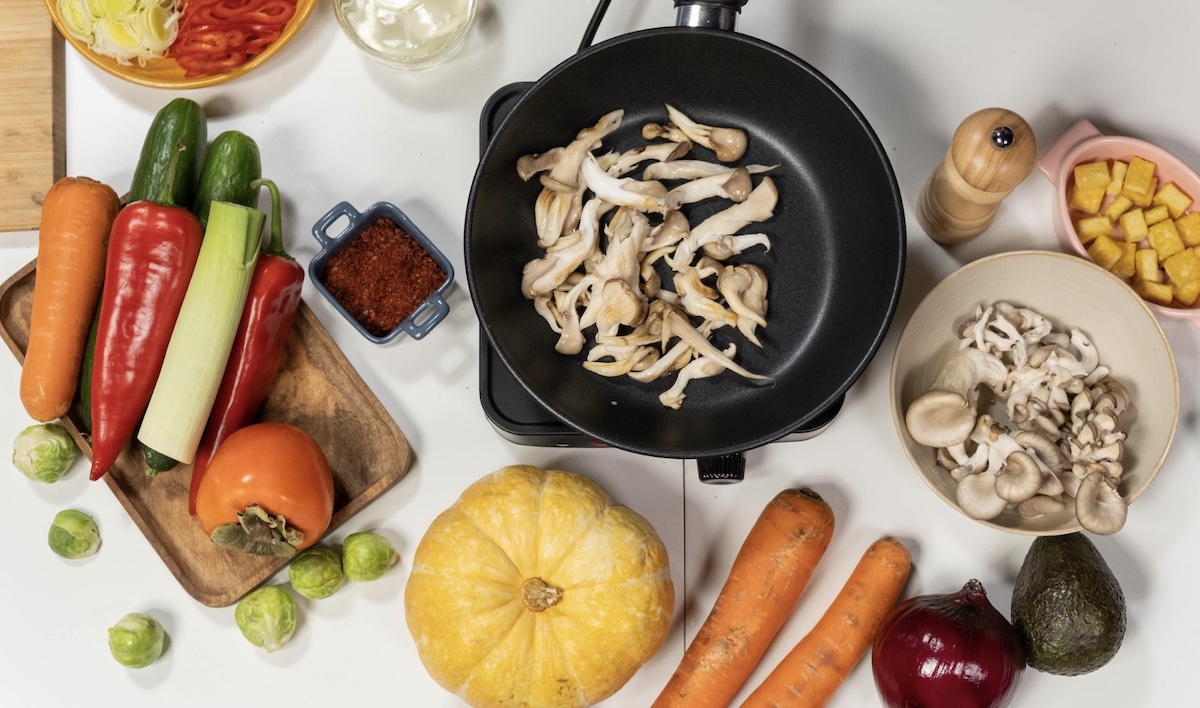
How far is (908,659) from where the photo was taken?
123cm

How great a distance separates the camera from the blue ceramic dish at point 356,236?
1.27 metres

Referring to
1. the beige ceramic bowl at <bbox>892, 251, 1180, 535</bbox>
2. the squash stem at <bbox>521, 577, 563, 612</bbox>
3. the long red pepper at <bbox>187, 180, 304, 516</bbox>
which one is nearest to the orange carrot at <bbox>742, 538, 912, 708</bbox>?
the beige ceramic bowl at <bbox>892, 251, 1180, 535</bbox>

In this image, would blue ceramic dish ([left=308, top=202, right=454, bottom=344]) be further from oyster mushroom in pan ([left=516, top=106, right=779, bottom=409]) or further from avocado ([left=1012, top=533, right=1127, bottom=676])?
avocado ([left=1012, top=533, right=1127, bottom=676])

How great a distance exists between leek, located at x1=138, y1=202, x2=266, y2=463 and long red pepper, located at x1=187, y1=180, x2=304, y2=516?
26 mm

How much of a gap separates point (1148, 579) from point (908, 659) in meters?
0.41

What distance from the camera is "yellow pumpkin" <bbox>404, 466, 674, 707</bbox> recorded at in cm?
120

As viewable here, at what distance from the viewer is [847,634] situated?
1.31 m

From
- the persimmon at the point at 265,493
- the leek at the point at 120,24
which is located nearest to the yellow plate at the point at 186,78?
the leek at the point at 120,24

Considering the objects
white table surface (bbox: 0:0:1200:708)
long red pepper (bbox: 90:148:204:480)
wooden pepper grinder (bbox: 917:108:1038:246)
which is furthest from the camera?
white table surface (bbox: 0:0:1200:708)

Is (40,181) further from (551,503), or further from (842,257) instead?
(842,257)

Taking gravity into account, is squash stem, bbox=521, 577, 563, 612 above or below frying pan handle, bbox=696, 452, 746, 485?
below

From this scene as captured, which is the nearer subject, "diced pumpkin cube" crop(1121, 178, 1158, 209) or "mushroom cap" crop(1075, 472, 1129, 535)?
"mushroom cap" crop(1075, 472, 1129, 535)

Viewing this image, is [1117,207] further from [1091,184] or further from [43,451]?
[43,451]

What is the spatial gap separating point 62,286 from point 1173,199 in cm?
158
